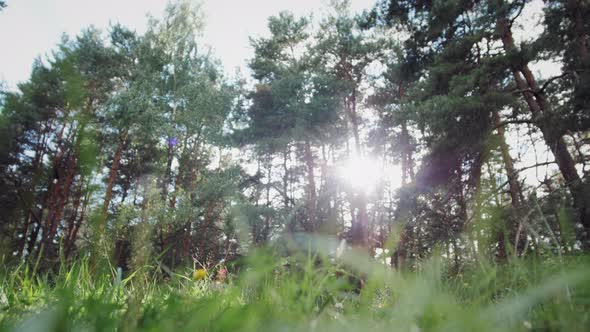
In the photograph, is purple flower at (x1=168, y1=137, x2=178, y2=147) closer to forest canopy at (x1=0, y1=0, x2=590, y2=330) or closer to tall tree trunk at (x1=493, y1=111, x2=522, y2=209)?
forest canopy at (x1=0, y1=0, x2=590, y2=330)

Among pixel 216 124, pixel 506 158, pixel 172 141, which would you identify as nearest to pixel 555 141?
pixel 506 158

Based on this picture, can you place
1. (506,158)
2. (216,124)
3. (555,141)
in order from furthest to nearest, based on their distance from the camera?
(216,124) < (506,158) < (555,141)

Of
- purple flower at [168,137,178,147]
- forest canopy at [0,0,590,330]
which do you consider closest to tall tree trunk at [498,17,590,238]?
forest canopy at [0,0,590,330]

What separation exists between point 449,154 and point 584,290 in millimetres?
6822

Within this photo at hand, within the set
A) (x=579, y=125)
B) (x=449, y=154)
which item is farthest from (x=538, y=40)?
(x=449, y=154)

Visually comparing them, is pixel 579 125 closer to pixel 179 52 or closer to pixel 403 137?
pixel 403 137

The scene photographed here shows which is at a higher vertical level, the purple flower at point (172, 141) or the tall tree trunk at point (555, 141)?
the purple flower at point (172, 141)

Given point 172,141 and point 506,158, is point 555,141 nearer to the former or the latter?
point 506,158

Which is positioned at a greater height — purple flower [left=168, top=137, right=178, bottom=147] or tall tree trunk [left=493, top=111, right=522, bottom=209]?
purple flower [left=168, top=137, right=178, bottom=147]

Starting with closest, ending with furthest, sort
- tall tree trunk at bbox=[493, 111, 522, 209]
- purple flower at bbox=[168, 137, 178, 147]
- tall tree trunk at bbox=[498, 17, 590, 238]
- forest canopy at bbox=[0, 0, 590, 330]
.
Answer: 1. tall tree trunk at bbox=[498, 17, 590, 238]
2. tall tree trunk at bbox=[493, 111, 522, 209]
3. forest canopy at bbox=[0, 0, 590, 330]
4. purple flower at bbox=[168, 137, 178, 147]

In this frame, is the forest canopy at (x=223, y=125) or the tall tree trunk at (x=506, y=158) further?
the forest canopy at (x=223, y=125)

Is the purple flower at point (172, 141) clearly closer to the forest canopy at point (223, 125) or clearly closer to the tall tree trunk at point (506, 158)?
the forest canopy at point (223, 125)

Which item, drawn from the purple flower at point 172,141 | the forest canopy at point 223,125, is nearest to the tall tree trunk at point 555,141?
the forest canopy at point 223,125

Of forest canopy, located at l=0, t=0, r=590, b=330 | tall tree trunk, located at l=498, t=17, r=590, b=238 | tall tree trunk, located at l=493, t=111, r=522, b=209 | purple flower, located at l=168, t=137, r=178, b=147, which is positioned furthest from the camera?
purple flower, located at l=168, t=137, r=178, b=147
